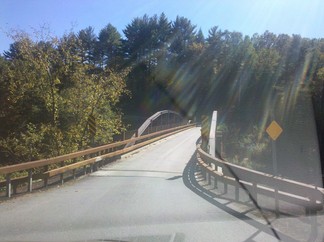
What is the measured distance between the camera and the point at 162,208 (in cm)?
1053

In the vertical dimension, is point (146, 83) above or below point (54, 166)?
above

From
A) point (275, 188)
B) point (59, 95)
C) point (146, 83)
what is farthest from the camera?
point (146, 83)

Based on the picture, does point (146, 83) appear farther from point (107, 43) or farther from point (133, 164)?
point (133, 164)

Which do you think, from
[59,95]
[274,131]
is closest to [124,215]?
[274,131]

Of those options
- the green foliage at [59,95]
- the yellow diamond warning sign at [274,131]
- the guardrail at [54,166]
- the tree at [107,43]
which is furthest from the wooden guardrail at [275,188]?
the tree at [107,43]

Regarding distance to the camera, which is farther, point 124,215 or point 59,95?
point 59,95

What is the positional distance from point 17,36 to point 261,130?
1379 inches

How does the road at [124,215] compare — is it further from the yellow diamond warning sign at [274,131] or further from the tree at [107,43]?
the tree at [107,43]

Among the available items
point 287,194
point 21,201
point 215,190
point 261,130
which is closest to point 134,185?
point 215,190

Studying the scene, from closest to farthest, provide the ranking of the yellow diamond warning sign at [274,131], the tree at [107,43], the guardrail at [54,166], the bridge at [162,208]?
the bridge at [162,208] → the guardrail at [54,166] → the yellow diamond warning sign at [274,131] → the tree at [107,43]

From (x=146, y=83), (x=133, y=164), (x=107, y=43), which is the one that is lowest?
(x=133, y=164)

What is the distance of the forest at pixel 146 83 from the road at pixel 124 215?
9.38 meters

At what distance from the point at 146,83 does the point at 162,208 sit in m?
93.6

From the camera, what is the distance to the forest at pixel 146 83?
24.9 m
